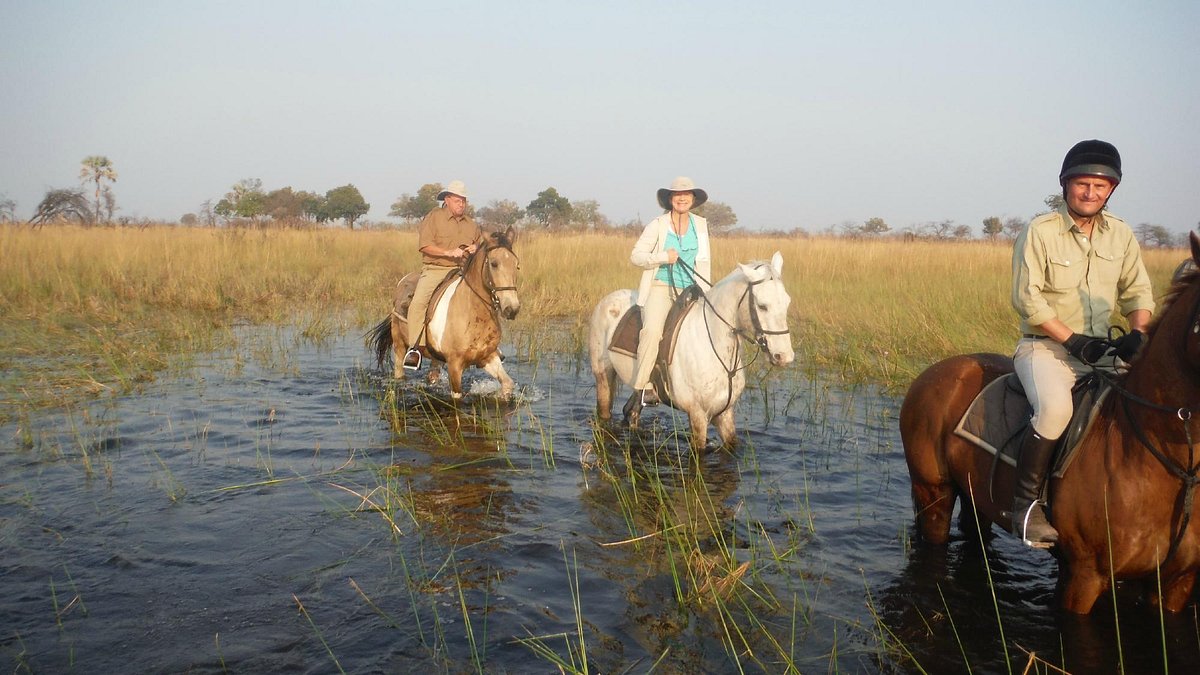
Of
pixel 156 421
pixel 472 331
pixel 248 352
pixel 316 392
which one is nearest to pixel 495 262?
pixel 472 331

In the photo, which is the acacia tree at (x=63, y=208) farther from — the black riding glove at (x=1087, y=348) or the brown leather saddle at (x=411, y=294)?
the black riding glove at (x=1087, y=348)

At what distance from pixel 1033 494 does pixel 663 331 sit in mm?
3602

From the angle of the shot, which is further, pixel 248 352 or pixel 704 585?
pixel 248 352

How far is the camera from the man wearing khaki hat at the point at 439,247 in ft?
30.0

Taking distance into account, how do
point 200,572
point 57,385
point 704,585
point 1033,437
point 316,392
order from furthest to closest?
point 316,392
point 57,385
point 200,572
point 704,585
point 1033,437

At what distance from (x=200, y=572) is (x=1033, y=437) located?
14.7 feet

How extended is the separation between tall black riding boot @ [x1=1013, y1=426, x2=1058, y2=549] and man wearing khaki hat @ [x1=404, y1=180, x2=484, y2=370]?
6539 mm

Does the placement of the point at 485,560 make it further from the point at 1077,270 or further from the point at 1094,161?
the point at 1094,161

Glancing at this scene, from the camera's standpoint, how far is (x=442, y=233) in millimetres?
9586

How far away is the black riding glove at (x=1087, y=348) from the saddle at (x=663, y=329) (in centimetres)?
337

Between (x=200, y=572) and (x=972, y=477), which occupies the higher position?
(x=972, y=477)

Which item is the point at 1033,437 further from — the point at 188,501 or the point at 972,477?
the point at 188,501

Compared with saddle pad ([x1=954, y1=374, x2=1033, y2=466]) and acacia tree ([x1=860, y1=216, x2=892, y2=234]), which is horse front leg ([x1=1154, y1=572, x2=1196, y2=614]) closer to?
saddle pad ([x1=954, y1=374, x2=1033, y2=466])

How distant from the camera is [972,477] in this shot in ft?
14.1
